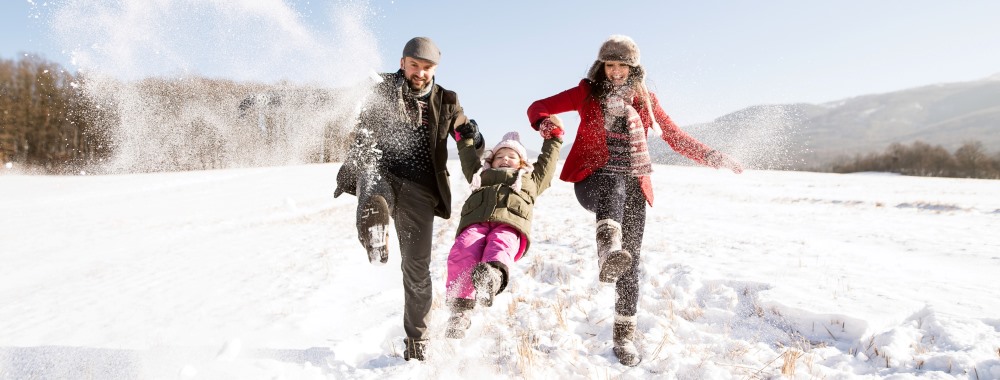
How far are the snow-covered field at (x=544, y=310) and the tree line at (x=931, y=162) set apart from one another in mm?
66738

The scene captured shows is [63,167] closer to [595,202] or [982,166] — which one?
[595,202]

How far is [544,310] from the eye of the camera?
4301mm

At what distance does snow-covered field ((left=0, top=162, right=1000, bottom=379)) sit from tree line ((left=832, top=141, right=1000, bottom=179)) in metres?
66.7

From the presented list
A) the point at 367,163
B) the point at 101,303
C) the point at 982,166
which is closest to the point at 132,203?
the point at 101,303

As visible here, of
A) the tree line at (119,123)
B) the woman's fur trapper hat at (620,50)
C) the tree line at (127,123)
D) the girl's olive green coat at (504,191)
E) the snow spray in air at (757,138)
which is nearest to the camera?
the woman's fur trapper hat at (620,50)

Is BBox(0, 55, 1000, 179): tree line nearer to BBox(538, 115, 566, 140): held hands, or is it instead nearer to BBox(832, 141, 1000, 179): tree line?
BBox(538, 115, 566, 140): held hands

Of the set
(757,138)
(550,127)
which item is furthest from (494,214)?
(757,138)

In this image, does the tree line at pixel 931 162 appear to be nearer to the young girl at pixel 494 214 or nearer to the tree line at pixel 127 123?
the tree line at pixel 127 123

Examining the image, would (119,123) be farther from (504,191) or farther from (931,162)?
(931,162)

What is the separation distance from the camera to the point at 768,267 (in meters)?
5.80

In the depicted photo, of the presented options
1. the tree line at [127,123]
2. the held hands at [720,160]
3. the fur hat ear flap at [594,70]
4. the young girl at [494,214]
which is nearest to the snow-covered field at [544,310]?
the young girl at [494,214]

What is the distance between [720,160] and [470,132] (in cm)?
181

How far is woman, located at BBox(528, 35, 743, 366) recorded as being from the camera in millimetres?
3197

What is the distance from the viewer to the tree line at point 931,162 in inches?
2350
